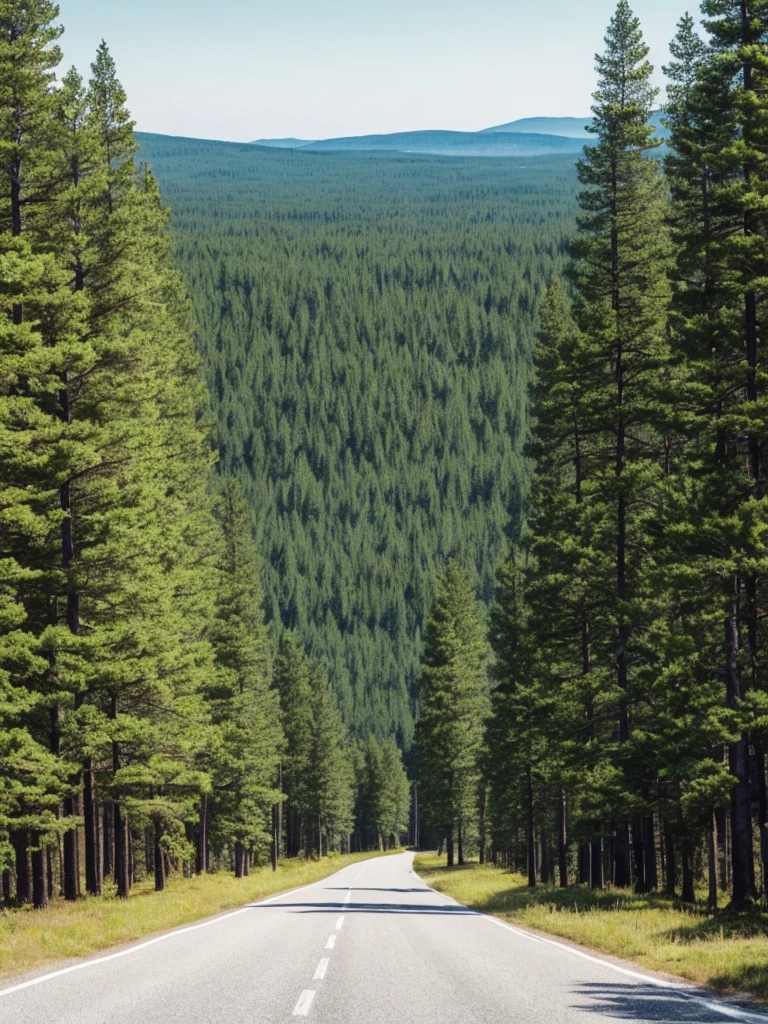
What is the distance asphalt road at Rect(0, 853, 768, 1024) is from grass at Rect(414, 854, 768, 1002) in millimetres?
920

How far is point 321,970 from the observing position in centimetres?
1628

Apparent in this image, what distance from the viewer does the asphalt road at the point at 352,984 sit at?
12.3 m

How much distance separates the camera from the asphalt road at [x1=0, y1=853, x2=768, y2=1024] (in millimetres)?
12281

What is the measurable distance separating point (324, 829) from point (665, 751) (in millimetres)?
89956

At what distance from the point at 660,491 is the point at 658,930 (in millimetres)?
14243

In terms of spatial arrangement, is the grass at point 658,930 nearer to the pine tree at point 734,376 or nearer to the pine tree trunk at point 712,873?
the pine tree trunk at point 712,873

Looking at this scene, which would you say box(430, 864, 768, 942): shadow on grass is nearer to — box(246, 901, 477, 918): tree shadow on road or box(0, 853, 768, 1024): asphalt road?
box(246, 901, 477, 918): tree shadow on road

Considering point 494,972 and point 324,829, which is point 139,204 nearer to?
point 494,972

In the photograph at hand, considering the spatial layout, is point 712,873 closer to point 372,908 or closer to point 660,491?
point 372,908

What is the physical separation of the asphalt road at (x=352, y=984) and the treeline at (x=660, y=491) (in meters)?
7.59

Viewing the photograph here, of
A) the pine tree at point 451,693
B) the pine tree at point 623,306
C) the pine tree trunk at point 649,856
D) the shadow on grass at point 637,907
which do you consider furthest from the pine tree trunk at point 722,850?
the pine tree at point 451,693

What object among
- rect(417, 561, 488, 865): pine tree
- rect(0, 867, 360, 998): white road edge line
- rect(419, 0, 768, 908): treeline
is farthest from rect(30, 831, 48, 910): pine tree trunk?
rect(417, 561, 488, 865): pine tree

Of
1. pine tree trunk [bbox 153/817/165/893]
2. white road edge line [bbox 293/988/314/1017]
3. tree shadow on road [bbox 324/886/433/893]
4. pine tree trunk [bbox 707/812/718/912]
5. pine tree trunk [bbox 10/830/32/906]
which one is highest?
white road edge line [bbox 293/988/314/1017]

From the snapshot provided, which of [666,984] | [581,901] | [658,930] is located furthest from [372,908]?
[666,984]
